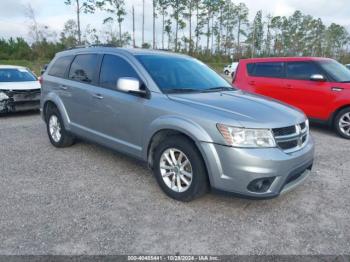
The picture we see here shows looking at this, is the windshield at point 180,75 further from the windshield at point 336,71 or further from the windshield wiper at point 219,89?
the windshield at point 336,71

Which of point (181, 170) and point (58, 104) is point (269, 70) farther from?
point (181, 170)

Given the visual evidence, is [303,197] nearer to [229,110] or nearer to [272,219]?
[272,219]

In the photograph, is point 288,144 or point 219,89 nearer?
point 288,144

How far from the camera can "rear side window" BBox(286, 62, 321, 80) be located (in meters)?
7.09

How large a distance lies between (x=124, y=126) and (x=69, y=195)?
3.57 ft

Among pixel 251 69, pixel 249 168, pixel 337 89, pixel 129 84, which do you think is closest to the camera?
pixel 249 168

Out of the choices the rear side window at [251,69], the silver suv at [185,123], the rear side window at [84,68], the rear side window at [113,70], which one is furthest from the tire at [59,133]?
the rear side window at [251,69]

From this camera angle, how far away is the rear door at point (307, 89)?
6.88m

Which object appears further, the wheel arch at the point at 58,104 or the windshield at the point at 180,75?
the wheel arch at the point at 58,104

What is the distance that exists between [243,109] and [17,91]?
7.12 metres

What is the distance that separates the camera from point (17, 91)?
8.41 metres

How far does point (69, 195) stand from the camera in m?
3.77

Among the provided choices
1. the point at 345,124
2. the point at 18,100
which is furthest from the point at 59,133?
the point at 345,124

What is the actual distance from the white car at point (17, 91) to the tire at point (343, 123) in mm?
7730
